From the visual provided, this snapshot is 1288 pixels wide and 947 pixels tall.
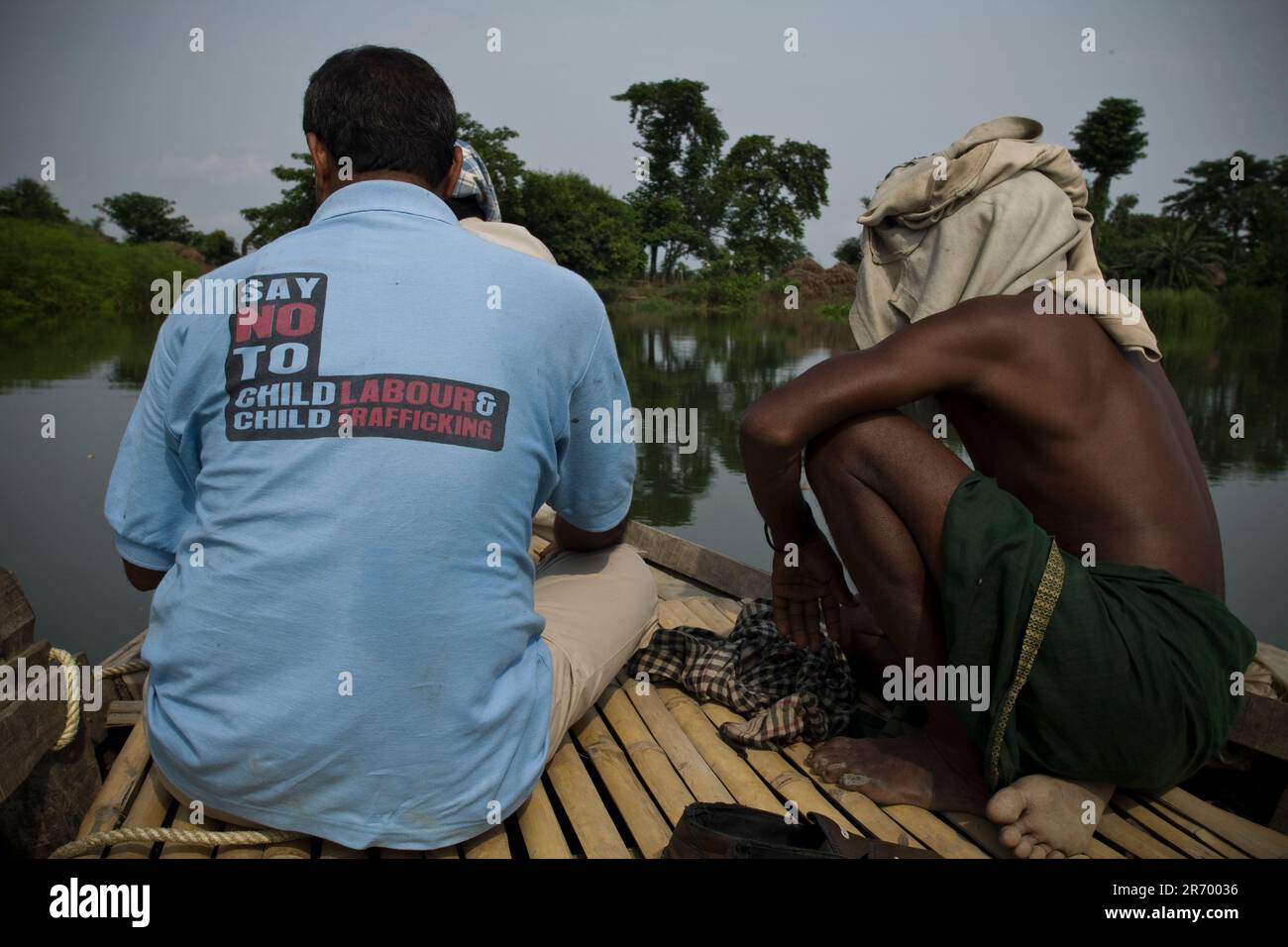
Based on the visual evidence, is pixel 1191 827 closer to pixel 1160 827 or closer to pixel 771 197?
pixel 1160 827

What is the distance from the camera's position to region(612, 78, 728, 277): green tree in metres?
32.1

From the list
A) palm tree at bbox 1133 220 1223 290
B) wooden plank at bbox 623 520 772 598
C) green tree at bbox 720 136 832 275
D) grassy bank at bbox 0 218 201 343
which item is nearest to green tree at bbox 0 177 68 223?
grassy bank at bbox 0 218 201 343

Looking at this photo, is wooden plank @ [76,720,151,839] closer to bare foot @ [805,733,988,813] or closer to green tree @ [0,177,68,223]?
bare foot @ [805,733,988,813]

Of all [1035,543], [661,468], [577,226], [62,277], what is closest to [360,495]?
[1035,543]

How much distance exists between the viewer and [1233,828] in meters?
1.64

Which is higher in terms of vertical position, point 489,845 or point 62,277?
point 62,277

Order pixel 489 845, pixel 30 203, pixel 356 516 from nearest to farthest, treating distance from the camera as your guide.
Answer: pixel 356 516 < pixel 489 845 < pixel 30 203

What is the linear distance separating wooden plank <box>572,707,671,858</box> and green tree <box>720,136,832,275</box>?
99.8ft

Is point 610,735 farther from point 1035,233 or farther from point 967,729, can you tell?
point 1035,233

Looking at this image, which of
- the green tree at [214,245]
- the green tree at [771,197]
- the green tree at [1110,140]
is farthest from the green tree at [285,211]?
the green tree at [1110,140]

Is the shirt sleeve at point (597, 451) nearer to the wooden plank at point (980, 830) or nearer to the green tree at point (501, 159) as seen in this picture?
the wooden plank at point (980, 830)

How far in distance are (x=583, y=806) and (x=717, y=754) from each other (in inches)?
13.8

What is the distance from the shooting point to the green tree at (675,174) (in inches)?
1264

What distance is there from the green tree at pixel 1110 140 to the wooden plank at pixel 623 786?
107 feet
